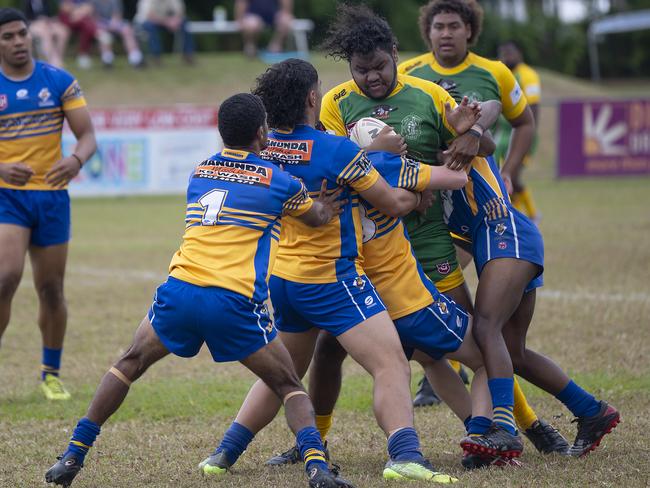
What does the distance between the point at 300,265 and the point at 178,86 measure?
75.9 ft

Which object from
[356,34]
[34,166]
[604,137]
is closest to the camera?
[356,34]

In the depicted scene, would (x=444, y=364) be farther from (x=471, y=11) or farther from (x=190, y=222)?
(x=471, y=11)

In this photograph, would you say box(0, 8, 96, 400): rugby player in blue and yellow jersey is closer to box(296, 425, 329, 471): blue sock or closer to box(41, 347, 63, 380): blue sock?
box(41, 347, 63, 380): blue sock

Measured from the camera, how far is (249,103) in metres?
4.79

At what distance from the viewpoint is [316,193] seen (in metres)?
4.96

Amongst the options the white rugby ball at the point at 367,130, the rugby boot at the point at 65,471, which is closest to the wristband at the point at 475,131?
the white rugby ball at the point at 367,130

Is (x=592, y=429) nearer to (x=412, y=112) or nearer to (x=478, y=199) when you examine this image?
(x=478, y=199)

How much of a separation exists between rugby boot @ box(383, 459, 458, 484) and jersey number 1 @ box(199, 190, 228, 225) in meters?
Result: 1.34

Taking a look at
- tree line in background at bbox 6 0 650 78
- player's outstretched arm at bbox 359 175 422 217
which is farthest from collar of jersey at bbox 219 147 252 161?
tree line in background at bbox 6 0 650 78

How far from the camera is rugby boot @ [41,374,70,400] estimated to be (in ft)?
23.2

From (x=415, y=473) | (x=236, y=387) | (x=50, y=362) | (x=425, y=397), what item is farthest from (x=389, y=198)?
(x=50, y=362)

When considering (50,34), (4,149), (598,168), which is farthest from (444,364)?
(50,34)

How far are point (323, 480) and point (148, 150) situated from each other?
16.8 metres

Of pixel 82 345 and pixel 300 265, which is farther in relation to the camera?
pixel 82 345
